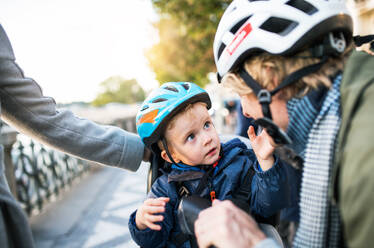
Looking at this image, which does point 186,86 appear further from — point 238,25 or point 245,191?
point 245,191

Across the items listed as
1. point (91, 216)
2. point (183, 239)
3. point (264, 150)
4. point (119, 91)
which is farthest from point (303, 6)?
point (119, 91)

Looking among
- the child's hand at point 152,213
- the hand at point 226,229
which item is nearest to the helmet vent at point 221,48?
the hand at point 226,229

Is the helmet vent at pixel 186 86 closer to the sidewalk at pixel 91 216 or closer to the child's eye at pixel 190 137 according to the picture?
the child's eye at pixel 190 137

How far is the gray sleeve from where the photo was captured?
145cm

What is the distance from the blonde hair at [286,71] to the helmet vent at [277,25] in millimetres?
124

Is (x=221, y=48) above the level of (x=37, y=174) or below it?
above

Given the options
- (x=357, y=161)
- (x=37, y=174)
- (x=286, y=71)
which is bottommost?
(x=37, y=174)

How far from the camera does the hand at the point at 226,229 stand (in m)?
1.02

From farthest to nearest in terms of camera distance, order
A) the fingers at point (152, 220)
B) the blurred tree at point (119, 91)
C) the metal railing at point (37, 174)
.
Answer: the blurred tree at point (119, 91), the metal railing at point (37, 174), the fingers at point (152, 220)

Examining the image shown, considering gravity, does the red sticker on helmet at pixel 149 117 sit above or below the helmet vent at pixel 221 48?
below

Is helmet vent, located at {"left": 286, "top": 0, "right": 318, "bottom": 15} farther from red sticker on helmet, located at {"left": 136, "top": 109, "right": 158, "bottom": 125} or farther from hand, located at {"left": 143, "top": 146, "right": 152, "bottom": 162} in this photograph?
hand, located at {"left": 143, "top": 146, "right": 152, "bottom": 162}

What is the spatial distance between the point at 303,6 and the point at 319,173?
0.81 m

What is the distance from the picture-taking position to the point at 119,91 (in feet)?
276

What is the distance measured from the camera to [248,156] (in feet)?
6.22
